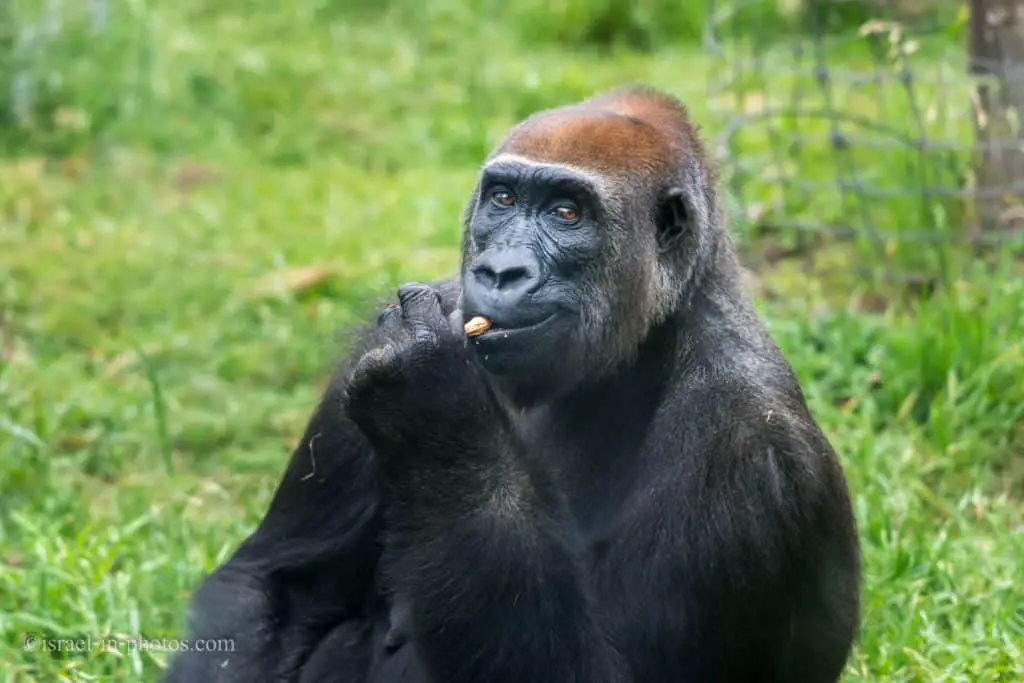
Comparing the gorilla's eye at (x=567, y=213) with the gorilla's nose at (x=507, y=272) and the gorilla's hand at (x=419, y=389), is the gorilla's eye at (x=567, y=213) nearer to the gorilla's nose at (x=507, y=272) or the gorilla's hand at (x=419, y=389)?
the gorilla's nose at (x=507, y=272)

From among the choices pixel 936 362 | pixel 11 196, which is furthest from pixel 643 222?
pixel 11 196

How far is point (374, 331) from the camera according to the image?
15.6 ft

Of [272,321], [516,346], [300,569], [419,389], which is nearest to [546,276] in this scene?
[516,346]

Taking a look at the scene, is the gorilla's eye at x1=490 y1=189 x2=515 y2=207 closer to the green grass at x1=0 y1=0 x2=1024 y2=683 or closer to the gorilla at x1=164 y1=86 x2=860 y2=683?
the gorilla at x1=164 y1=86 x2=860 y2=683

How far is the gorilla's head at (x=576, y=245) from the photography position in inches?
166

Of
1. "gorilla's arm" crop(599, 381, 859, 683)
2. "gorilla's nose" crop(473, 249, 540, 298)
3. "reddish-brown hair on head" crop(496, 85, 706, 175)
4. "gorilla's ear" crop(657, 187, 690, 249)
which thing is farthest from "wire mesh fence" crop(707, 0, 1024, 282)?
"gorilla's nose" crop(473, 249, 540, 298)

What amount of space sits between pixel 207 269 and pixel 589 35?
5434 millimetres

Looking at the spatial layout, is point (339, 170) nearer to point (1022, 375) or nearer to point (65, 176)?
point (65, 176)

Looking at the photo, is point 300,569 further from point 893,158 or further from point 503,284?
point 893,158

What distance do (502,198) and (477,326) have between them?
505 mm

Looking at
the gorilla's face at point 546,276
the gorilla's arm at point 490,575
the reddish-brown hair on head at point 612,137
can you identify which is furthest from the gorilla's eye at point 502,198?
the gorilla's arm at point 490,575

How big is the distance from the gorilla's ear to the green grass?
1246 millimetres

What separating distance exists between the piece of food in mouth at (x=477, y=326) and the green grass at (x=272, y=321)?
128 centimetres

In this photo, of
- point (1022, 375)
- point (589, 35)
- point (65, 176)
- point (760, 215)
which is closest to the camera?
point (1022, 375)
